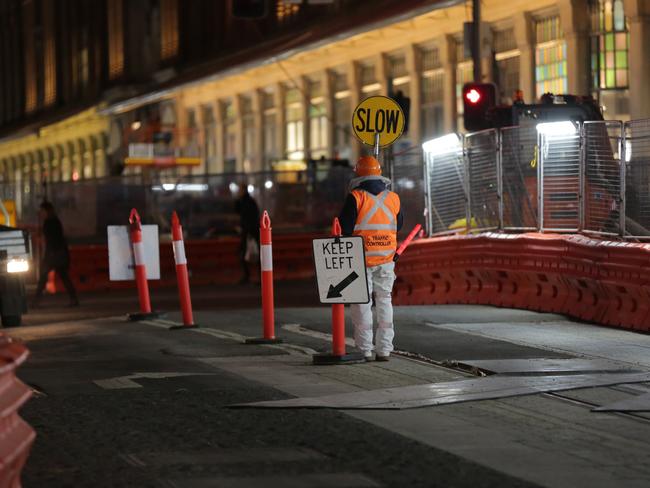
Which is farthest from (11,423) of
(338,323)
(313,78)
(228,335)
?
(313,78)

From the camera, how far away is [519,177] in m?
19.9

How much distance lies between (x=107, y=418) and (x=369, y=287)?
11.3 ft

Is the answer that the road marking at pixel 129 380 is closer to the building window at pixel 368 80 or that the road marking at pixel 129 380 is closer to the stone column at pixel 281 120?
the building window at pixel 368 80

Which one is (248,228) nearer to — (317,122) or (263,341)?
(263,341)

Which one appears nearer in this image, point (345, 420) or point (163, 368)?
point (345, 420)

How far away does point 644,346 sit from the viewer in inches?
566

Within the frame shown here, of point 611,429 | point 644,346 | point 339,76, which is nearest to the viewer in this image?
point 611,429

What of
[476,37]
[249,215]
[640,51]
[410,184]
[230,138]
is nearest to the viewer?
[410,184]

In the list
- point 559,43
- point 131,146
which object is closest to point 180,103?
point 131,146

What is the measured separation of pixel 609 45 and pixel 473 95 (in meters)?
7.25

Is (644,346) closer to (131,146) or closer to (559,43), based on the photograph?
(559,43)

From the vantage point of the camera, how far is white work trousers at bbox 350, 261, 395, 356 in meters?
13.3

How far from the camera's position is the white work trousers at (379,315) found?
13.3 m

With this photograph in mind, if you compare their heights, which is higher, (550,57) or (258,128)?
(550,57)
